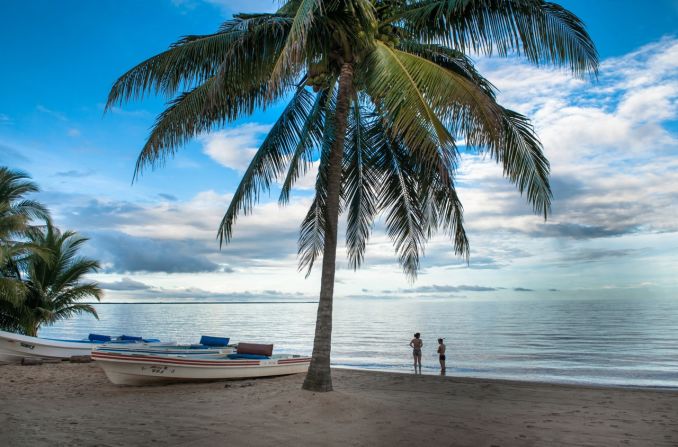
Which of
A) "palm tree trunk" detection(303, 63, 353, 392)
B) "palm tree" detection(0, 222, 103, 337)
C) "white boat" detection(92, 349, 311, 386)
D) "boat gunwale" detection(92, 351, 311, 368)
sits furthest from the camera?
"palm tree" detection(0, 222, 103, 337)

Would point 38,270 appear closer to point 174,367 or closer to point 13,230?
point 13,230

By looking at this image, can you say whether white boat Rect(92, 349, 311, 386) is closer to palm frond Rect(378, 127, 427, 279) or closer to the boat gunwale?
the boat gunwale

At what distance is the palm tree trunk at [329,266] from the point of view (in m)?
9.60

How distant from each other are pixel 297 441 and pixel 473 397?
536cm

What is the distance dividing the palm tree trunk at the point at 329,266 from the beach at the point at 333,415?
35 cm

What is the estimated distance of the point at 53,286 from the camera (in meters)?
20.3

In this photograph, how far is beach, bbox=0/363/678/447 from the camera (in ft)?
23.4

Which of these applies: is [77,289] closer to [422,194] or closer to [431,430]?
[422,194]

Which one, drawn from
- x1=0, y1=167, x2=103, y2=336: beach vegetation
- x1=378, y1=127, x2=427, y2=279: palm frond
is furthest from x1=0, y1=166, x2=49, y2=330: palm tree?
x1=378, y1=127, x2=427, y2=279: palm frond

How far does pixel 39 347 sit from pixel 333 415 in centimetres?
1277

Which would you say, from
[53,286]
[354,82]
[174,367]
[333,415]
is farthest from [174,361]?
[53,286]

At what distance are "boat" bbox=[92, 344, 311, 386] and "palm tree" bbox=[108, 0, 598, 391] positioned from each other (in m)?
3.38

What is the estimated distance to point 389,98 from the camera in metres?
8.23

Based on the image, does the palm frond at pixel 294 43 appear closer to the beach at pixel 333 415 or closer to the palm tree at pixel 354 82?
the palm tree at pixel 354 82
